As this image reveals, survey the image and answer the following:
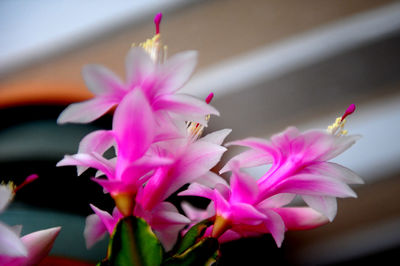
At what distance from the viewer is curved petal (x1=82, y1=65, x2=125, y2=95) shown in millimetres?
185

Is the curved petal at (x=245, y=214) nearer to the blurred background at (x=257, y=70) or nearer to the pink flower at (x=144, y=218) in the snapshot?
the pink flower at (x=144, y=218)

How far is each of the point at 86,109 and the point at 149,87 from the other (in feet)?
0.11

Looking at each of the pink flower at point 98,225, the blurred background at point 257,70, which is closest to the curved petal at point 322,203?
the pink flower at point 98,225

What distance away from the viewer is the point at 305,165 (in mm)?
220

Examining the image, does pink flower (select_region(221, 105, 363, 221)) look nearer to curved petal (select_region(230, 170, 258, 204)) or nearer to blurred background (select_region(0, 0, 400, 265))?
curved petal (select_region(230, 170, 258, 204))

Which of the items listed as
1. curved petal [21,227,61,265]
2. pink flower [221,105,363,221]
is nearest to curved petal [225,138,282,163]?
pink flower [221,105,363,221]

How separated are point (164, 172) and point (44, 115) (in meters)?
1.27

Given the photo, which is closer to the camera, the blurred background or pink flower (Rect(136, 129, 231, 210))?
pink flower (Rect(136, 129, 231, 210))

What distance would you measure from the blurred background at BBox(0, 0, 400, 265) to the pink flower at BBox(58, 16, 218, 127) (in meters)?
1.17

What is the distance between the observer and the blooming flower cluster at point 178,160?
192 millimetres

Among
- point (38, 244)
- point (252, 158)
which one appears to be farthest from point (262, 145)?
point (38, 244)

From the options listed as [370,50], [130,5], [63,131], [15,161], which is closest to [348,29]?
[370,50]

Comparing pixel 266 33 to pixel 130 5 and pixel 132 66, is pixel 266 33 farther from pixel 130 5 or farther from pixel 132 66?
pixel 132 66

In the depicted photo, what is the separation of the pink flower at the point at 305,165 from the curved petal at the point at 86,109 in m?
0.07
